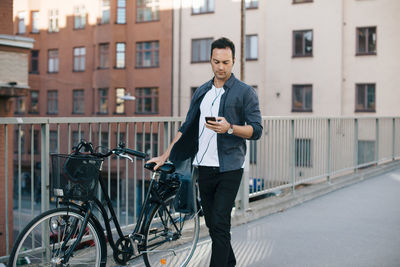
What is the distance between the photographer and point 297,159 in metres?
8.88

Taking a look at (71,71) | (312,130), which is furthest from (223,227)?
(71,71)

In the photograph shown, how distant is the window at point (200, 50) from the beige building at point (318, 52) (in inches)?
3.6

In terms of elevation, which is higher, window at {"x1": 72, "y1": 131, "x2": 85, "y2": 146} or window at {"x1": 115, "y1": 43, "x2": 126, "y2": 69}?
window at {"x1": 115, "y1": 43, "x2": 126, "y2": 69}

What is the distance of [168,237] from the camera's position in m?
4.39

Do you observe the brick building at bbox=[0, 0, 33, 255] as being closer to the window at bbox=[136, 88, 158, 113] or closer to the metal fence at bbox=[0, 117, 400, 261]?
the metal fence at bbox=[0, 117, 400, 261]

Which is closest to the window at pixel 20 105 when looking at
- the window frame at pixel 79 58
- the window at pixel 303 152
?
the window frame at pixel 79 58

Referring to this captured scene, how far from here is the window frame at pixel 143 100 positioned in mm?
37750

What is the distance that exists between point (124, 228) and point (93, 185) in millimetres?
1755

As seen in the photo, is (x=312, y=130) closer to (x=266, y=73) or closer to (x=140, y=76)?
(x=266, y=73)

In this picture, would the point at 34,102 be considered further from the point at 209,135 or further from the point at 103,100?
the point at 209,135

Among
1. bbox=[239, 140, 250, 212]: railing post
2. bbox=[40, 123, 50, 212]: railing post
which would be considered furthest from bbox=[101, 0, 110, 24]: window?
bbox=[40, 123, 50, 212]: railing post

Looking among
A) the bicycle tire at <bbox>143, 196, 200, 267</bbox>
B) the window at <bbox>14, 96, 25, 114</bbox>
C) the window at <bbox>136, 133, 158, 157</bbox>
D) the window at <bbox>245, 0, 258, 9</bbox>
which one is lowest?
the bicycle tire at <bbox>143, 196, 200, 267</bbox>

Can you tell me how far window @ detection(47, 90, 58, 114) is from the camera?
42.5 metres

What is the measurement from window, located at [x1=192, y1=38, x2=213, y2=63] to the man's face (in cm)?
3225
